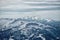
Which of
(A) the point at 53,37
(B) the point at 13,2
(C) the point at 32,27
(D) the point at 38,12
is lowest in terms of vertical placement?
(A) the point at 53,37

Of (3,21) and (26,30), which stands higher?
(3,21)

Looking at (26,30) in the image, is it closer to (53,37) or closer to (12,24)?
(12,24)

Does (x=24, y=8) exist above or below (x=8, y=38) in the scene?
above

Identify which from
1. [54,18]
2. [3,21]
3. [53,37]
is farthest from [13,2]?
[53,37]

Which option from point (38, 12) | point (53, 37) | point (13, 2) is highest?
point (13, 2)

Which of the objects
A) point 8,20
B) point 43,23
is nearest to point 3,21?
point 8,20

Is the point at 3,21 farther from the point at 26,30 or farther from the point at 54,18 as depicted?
the point at 54,18
